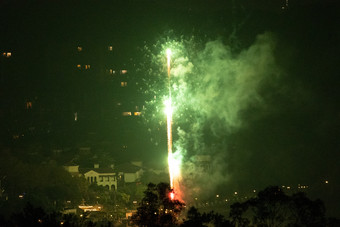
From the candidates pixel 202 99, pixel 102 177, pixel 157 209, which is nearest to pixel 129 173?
pixel 102 177

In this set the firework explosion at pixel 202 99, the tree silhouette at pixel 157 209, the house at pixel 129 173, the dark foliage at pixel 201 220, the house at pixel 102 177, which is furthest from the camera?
the house at pixel 129 173

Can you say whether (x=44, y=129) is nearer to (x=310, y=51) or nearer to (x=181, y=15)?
(x=181, y=15)

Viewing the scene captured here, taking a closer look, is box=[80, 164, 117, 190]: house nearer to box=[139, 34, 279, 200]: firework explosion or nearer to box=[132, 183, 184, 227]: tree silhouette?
box=[139, 34, 279, 200]: firework explosion

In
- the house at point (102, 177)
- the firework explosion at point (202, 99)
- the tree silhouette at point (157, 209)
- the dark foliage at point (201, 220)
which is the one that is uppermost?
the firework explosion at point (202, 99)

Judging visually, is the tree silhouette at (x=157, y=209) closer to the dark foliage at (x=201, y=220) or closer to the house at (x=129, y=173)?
the dark foliage at (x=201, y=220)

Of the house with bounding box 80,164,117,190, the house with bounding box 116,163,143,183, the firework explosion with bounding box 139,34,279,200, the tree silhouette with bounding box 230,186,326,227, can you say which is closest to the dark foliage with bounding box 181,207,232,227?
the tree silhouette with bounding box 230,186,326,227

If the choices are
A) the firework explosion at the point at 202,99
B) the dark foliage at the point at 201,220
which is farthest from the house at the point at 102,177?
the dark foliage at the point at 201,220

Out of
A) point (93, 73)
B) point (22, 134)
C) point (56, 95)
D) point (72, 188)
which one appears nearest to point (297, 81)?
point (93, 73)

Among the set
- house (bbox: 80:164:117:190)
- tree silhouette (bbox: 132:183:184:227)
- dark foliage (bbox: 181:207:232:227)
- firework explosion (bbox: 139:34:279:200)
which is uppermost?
firework explosion (bbox: 139:34:279:200)

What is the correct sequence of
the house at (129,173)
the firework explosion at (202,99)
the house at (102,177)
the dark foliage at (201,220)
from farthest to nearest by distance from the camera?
the house at (129,173), the house at (102,177), the firework explosion at (202,99), the dark foliage at (201,220)

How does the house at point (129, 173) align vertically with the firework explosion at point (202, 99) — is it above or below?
below

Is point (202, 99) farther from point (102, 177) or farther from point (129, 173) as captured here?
point (102, 177)
